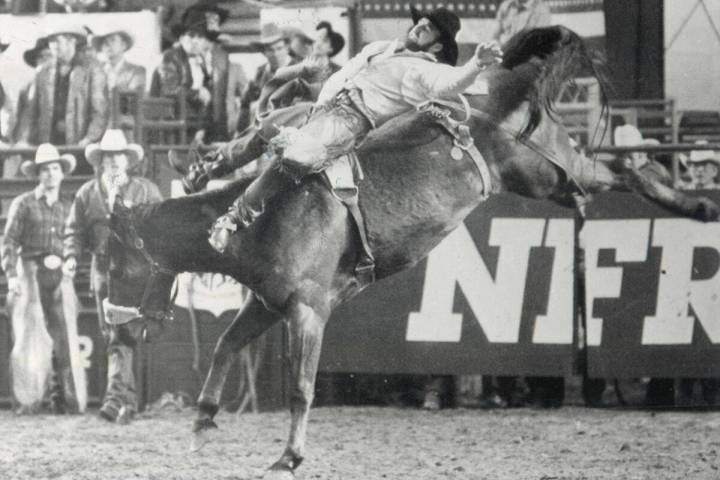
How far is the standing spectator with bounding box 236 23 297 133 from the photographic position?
8492mm

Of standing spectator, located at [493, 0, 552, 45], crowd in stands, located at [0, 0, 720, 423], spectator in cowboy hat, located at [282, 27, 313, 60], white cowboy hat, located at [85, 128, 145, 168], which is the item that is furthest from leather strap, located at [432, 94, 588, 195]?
white cowboy hat, located at [85, 128, 145, 168]

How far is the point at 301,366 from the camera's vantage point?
6.15m

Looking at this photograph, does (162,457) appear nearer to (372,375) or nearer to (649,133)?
(372,375)

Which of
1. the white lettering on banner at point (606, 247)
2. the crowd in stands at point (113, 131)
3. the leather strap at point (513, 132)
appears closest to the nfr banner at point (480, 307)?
the white lettering on banner at point (606, 247)

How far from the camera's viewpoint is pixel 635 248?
8188mm

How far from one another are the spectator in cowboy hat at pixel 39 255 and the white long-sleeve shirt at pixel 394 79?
309 cm

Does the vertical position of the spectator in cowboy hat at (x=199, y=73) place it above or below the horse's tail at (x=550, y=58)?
above

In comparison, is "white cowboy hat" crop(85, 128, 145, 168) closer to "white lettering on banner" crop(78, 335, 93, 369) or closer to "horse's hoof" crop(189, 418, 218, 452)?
"white lettering on banner" crop(78, 335, 93, 369)

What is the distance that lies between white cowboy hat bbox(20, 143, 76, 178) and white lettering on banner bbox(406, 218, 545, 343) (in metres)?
2.68

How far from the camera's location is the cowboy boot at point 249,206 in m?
6.22

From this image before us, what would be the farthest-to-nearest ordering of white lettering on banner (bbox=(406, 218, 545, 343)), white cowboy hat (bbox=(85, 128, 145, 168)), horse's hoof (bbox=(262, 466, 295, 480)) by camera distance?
1. white cowboy hat (bbox=(85, 128, 145, 168))
2. white lettering on banner (bbox=(406, 218, 545, 343))
3. horse's hoof (bbox=(262, 466, 295, 480))

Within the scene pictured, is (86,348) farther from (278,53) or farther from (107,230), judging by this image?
(278,53)

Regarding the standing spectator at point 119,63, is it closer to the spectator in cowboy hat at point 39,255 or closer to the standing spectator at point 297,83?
the spectator in cowboy hat at point 39,255

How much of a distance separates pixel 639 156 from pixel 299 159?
3142 millimetres
